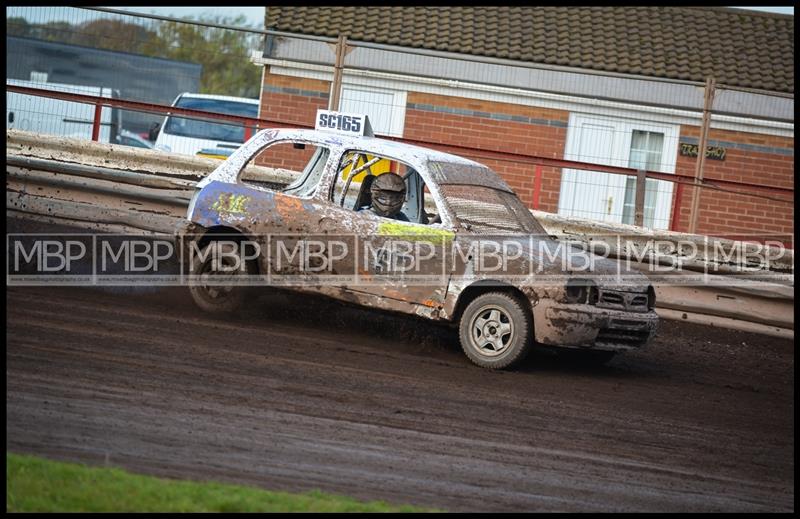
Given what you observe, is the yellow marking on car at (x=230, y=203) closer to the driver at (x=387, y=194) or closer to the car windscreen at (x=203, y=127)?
the driver at (x=387, y=194)

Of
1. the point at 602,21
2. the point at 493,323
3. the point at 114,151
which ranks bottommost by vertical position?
the point at 493,323

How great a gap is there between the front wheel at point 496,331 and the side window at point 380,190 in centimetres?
91

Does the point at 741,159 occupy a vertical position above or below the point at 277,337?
above

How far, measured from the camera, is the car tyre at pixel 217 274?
30.6 ft

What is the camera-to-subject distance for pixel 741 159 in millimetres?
20328

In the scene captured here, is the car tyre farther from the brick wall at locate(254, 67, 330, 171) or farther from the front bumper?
the brick wall at locate(254, 67, 330, 171)

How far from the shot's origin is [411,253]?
887 cm

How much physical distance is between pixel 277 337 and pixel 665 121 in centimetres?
1313

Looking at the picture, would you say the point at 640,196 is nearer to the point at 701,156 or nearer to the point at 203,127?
the point at 701,156

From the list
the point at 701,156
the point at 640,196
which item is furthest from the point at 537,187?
the point at 701,156

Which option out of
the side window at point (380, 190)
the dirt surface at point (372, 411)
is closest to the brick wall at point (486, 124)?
the dirt surface at point (372, 411)

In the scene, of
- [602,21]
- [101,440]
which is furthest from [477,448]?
[602,21]

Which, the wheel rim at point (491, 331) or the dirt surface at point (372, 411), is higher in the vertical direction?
the wheel rim at point (491, 331)

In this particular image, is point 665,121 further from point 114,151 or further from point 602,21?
point 114,151
